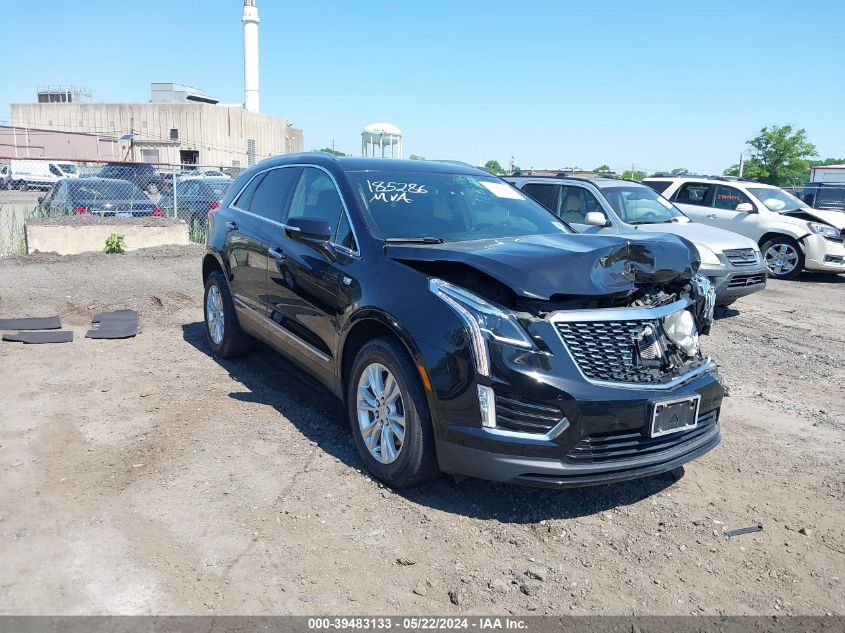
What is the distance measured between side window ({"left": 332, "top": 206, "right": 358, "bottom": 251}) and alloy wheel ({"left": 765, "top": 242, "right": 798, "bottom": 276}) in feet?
35.8

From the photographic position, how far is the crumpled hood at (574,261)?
348 cm

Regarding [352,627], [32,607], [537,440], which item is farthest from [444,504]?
[32,607]

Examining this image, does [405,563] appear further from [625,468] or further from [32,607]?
[32,607]

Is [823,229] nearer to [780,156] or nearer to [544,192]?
[544,192]

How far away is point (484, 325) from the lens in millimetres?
3408

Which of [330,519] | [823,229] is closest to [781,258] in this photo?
[823,229]

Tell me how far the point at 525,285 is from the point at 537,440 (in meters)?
0.75

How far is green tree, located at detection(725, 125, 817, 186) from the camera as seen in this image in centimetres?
4178

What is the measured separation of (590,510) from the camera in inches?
149

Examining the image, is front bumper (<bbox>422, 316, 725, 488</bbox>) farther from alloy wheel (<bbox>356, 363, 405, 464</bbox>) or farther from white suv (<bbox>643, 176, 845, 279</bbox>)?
white suv (<bbox>643, 176, 845, 279</bbox>)

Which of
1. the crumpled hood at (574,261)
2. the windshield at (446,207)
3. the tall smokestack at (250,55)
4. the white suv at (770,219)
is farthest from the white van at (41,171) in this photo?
the crumpled hood at (574,261)

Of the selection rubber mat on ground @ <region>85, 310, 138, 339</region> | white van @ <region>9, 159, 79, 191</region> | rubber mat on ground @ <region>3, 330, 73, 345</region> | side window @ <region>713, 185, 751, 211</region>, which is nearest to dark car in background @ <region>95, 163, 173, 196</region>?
rubber mat on ground @ <region>85, 310, 138, 339</region>

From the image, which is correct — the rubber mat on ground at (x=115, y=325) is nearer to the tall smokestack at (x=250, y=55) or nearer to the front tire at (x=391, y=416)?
the front tire at (x=391, y=416)

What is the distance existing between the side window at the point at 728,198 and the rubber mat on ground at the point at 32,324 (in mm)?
11478
